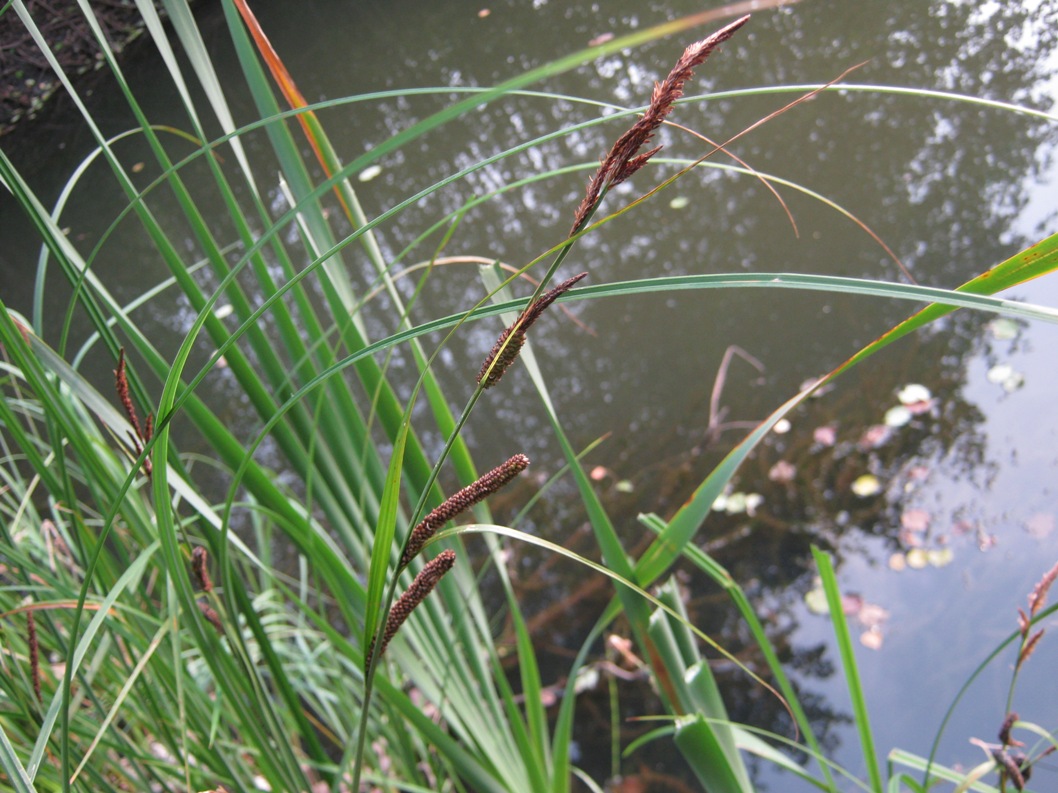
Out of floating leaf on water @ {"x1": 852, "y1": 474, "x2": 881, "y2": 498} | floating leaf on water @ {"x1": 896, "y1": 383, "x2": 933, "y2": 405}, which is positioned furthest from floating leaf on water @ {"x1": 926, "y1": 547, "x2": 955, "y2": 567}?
floating leaf on water @ {"x1": 896, "y1": 383, "x2": 933, "y2": 405}

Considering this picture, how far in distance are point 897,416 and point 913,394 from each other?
0.08m

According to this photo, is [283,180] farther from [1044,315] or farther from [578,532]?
[578,532]

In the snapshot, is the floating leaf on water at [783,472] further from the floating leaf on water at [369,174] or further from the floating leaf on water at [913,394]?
the floating leaf on water at [369,174]

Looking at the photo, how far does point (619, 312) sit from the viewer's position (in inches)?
97.6

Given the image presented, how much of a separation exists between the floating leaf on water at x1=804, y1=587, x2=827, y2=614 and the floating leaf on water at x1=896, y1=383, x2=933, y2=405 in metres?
0.57

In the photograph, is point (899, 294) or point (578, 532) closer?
point (899, 294)

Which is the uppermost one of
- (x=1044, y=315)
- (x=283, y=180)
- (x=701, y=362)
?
(x=283, y=180)

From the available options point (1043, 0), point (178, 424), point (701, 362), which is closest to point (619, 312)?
point (701, 362)

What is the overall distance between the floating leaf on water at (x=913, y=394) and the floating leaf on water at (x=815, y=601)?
57cm

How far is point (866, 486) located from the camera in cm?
177

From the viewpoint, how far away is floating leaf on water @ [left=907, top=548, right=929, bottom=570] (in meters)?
1.60

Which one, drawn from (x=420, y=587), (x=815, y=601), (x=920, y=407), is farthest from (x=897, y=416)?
(x=420, y=587)

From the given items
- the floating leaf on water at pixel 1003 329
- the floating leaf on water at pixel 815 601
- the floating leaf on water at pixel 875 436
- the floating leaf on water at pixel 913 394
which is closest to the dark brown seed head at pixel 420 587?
the floating leaf on water at pixel 815 601

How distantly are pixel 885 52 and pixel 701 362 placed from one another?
6.33ft
